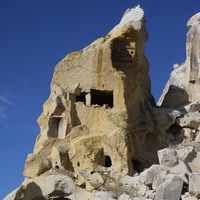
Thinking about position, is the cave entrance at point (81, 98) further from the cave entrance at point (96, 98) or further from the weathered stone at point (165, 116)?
the weathered stone at point (165, 116)

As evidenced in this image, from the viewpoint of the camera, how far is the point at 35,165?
20.8 metres

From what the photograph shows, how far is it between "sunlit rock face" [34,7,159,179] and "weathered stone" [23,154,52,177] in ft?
2.05

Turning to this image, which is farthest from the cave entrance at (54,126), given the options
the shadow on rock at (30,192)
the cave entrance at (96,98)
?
the shadow on rock at (30,192)

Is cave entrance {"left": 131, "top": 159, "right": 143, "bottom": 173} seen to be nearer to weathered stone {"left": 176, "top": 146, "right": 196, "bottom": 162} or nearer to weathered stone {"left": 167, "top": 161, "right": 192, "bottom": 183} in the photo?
weathered stone {"left": 176, "top": 146, "right": 196, "bottom": 162}

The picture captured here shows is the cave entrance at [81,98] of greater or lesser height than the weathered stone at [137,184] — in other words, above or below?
above

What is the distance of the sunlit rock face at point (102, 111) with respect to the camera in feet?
70.1

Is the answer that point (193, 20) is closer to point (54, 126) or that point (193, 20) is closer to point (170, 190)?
point (54, 126)

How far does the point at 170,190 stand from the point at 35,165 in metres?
6.56

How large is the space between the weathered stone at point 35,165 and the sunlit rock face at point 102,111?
0.62m

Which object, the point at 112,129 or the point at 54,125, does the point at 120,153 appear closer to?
the point at 112,129

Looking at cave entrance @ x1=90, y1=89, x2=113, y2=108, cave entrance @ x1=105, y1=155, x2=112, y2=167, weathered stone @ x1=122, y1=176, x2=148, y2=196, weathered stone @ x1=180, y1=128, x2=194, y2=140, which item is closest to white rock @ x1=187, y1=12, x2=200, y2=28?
weathered stone @ x1=180, y1=128, x2=194, y2=140

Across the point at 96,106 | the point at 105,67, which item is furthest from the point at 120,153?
the point at 105,67

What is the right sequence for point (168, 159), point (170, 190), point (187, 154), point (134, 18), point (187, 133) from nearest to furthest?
point (170, 190) < point (168, 159) < point (187, 154) < point (187, 133) < point (134, 18)

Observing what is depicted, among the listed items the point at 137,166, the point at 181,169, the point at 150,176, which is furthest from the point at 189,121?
the point at 150,176
